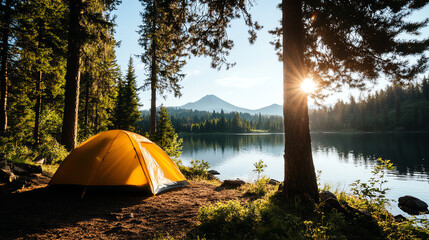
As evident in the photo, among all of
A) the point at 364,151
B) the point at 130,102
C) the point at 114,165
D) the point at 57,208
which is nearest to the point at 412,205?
the point at 114,165

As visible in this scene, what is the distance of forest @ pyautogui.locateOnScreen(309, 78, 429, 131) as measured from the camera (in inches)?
3281

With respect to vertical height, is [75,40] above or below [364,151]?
above

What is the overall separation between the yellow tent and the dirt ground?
13.3 inches

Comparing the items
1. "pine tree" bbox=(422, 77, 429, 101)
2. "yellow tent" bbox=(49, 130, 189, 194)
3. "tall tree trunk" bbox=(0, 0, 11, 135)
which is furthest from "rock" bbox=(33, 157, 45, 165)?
"pine tree" bbox=(422, 77, 429, 101)

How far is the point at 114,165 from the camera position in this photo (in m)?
5.57

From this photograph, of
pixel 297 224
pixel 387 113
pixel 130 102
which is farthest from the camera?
pixel 387 113

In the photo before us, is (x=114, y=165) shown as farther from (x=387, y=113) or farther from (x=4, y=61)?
(x=387, y=113)

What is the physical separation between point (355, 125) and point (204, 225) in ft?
394

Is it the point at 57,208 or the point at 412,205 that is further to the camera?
the point at 412,205

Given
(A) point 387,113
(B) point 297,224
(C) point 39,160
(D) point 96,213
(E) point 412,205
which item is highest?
(A) point 387,113

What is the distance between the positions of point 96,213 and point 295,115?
544cm

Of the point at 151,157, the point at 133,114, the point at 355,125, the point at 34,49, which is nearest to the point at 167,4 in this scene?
the point at 151,157

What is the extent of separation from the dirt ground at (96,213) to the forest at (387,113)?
8579 centimetres

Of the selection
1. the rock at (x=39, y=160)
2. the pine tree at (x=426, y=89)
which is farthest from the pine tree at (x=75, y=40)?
the pine tree at (x=426, y=89)
